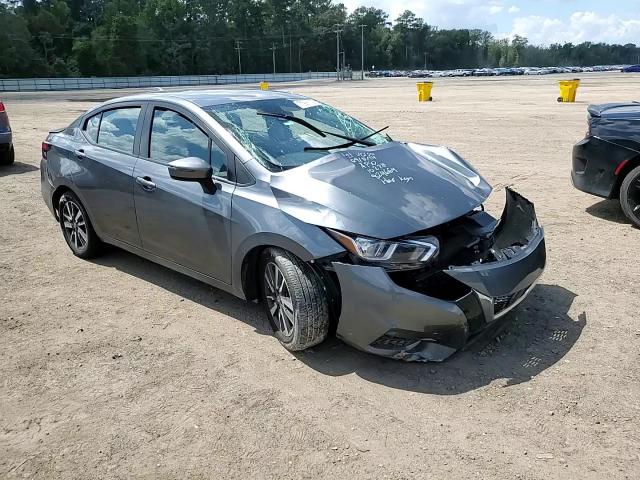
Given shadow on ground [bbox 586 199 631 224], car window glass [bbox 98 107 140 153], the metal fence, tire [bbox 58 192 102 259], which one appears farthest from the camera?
the metal fence

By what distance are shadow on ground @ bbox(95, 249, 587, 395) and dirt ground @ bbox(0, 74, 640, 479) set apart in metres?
0.01

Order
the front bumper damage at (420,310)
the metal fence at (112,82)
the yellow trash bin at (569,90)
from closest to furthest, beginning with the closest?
the front bumper damage at (420,310) → the yellow trash bin at (569,90) → the metal fence at (112,82)

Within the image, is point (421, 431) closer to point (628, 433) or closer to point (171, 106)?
point (628, 433)

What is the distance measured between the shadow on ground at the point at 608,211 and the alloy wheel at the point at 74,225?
5664mm

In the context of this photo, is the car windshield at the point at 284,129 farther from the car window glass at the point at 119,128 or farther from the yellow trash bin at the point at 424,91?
the yellow trash bin at the point at 424,91

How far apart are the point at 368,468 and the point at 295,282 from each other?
1.19m

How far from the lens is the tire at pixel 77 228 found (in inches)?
211

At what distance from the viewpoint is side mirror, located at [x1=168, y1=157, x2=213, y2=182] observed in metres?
3.82

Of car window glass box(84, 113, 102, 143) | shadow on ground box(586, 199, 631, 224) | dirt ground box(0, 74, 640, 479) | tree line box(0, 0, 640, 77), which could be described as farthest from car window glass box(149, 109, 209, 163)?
tree line box(0, 0, 640, 77)

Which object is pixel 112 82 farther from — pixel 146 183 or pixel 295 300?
pixel 295 300

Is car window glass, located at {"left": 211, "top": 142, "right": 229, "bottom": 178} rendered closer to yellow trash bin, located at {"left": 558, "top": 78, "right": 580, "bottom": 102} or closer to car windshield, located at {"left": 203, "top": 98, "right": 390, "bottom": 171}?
car windshield, located at {"left": 203, "top": 98, "right": 390, "bottom": 171}

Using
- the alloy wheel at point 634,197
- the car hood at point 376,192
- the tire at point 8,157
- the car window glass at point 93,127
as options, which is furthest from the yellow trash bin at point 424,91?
the car hood at point 376,192

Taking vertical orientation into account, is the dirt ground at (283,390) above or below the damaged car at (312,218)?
below

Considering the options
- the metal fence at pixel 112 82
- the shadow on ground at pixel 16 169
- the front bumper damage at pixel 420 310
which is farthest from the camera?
the metal fence at pixel 112 82
